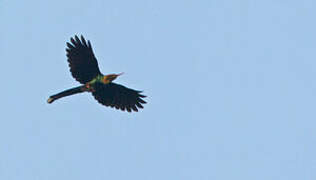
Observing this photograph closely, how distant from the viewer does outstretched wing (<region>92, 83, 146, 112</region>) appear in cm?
3656

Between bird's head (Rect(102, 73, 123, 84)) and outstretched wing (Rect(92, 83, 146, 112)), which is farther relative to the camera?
outstretched wing (Rect(92, 83, 146, 112))

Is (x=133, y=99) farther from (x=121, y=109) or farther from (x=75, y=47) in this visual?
(x=75, y=47)

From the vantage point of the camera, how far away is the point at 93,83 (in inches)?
1423

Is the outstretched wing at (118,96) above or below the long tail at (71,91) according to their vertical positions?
above

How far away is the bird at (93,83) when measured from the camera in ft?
117

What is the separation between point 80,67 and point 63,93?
43.2 inches

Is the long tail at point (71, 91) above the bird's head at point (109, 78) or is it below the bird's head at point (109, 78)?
below

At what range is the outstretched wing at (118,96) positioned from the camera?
3656 centimetres

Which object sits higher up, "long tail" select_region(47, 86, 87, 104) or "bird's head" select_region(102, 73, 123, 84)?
"bird's head" select_region(102, 73, 123, 84)

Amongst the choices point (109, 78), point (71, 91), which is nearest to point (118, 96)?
point (109, 78)

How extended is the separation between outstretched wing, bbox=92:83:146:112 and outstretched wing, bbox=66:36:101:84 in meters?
0.52

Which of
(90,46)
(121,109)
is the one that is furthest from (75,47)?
(121,109)

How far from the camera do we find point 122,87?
36.8 metres

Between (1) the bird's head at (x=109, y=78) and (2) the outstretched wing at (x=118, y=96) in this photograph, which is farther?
(2) the outstretched wing at (x=118, y=96)
